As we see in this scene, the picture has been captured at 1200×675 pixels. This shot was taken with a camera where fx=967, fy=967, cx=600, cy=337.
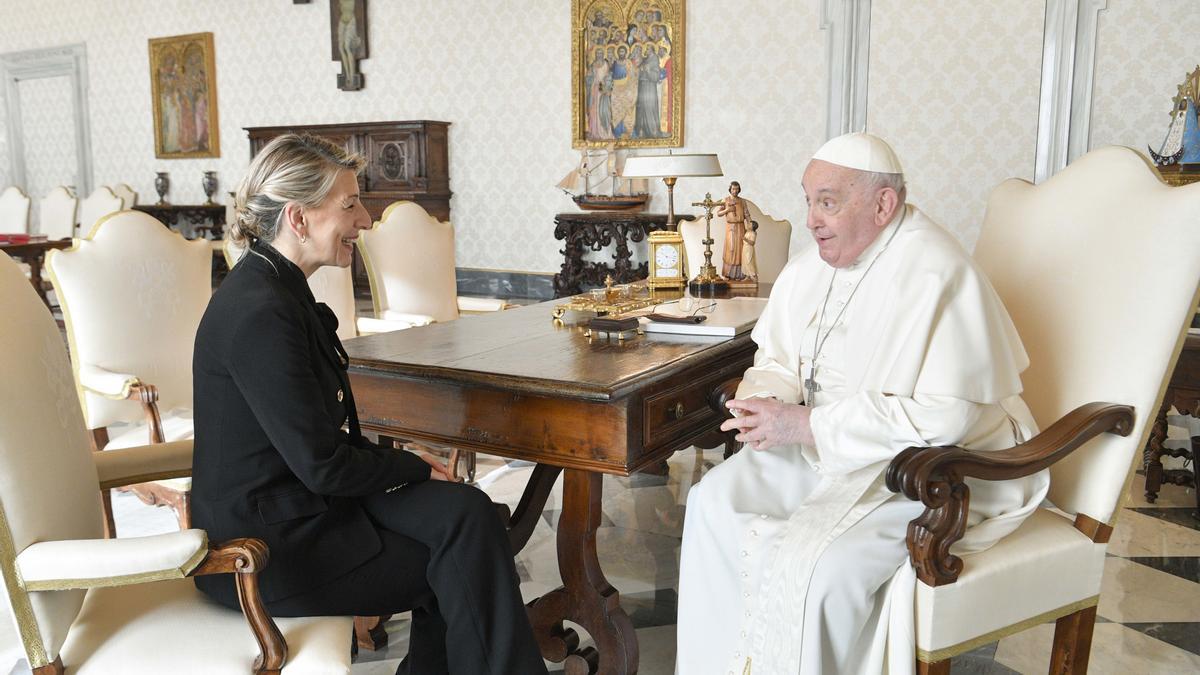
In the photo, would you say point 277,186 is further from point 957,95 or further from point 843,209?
point 957,95

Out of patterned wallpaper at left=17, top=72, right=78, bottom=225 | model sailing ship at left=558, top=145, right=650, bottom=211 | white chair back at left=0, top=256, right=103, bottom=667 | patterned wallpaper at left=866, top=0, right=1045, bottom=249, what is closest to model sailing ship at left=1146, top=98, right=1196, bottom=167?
patterned wallpaper at left=866, top=0, right=1045, bottom=249

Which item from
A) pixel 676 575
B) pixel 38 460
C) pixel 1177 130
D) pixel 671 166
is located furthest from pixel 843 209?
pixel 1177 130

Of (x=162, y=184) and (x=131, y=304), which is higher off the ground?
(x=162, y=184)

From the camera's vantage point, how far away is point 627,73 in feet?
28.4

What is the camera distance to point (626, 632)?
253 cm

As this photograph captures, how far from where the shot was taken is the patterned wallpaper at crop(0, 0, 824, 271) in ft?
26.4

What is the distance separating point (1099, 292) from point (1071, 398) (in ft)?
0.86

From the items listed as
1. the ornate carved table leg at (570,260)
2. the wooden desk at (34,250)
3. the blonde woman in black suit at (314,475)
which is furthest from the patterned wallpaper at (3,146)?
the blonde woman in black suit at (314,475)

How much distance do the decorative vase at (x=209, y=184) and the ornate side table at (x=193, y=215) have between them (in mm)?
193

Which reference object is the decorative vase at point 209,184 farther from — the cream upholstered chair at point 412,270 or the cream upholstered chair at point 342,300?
the cream upholstered chair at point 342,300

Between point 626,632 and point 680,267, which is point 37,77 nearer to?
point 680,267

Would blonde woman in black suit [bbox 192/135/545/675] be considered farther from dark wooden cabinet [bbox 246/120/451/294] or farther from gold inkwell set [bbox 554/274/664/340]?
dark wooden cabinet [bbox 246/120/451/294]

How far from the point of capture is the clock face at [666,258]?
394 centimetres

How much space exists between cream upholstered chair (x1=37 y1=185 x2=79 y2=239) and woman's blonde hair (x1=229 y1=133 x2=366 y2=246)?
8.25 meters
